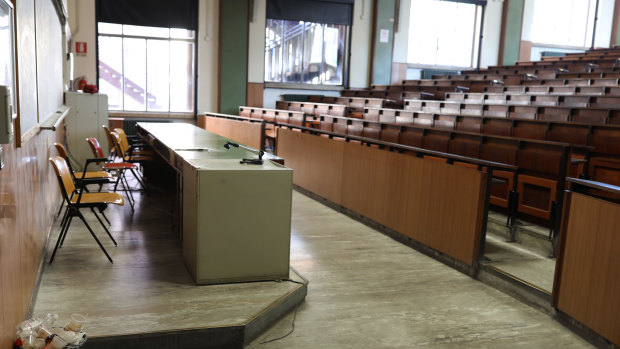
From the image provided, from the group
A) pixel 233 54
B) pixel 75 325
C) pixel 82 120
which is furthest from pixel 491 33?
pixel 75 325

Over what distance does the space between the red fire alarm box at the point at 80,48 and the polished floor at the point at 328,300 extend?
26.5ft

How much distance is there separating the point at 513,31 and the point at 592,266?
1339 centimetres

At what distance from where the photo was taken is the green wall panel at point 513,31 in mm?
14648

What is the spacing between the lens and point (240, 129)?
30.6 feet

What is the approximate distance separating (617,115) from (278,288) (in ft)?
13.3

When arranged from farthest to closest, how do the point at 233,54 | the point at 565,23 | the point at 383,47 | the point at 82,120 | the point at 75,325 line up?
the point at 565,23, the point at 383,47, the point at 233,54, the point at 82,120, the point at 75,325

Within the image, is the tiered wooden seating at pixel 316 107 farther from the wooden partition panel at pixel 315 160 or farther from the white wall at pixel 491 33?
Answer: the white wall at pixel 491 33

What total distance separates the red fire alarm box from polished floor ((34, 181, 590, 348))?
807 cm

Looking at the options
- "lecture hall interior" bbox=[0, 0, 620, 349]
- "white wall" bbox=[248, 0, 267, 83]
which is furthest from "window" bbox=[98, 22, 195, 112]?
"lecture hall interior" bbox=[0, 0, 620, 349]

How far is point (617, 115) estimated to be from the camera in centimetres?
530

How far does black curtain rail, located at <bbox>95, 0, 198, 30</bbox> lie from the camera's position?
11.4 m

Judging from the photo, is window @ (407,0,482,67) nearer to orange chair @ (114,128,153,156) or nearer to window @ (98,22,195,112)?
window @ (98,22,195,112)

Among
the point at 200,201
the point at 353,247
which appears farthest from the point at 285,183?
the point at 353,247

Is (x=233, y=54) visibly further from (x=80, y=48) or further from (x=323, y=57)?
(x=80, y=48)
